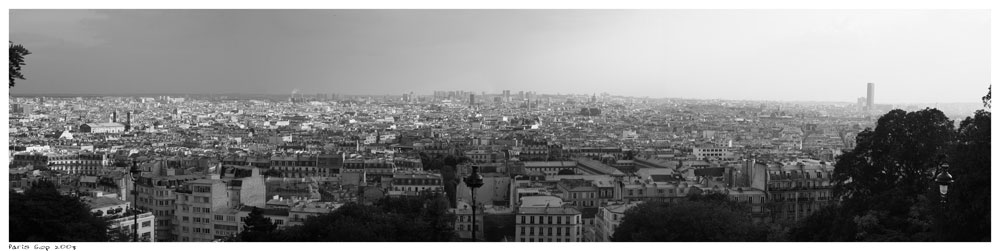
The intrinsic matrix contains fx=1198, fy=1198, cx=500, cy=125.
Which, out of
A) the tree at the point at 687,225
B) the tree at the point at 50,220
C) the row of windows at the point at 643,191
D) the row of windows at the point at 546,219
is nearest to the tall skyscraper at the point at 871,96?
the row of windows at the point at 643,191

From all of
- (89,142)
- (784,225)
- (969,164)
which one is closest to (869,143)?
(784,225)

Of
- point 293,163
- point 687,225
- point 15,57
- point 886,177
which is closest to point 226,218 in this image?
point 687,225

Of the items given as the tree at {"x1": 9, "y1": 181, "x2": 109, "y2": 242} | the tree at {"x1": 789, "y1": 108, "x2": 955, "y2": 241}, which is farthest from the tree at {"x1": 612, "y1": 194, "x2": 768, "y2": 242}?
the tree at {"x1": 9, "y1": 181, "x2": 109, "y2": 242}

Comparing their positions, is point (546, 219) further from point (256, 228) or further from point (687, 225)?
point (256, 228)

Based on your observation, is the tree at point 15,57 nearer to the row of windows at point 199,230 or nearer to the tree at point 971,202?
the tree at point 971,202

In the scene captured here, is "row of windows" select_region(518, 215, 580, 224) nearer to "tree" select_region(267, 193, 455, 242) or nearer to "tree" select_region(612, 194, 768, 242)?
"tree" select_region(267, 193, 455, 242)
